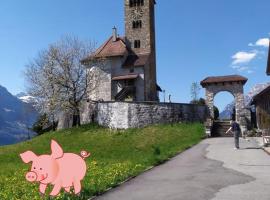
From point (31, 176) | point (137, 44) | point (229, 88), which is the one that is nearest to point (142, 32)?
point (137, 44)

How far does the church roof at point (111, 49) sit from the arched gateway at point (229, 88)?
17131 mm

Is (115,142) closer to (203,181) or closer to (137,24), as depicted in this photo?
(203,181)

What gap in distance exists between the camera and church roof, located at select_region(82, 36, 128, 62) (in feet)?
201

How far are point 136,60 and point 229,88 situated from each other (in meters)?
17.7

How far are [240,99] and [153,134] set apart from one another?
1361cm

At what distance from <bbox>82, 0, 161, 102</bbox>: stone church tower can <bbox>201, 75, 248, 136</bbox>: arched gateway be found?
13366 millimetres

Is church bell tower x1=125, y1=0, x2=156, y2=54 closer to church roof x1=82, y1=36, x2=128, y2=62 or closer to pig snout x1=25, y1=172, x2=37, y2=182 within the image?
church roof x1=82, y1=36, x2=128, y2=62

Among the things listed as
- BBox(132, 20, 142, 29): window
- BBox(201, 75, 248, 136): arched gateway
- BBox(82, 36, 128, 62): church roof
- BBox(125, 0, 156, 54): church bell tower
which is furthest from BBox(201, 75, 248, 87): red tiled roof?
BBox(132, 20, 142, 29): window

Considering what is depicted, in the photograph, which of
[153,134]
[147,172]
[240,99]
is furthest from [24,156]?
[240,99]

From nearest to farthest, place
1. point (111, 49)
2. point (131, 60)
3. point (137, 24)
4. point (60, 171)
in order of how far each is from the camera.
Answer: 1. point (60, 171)
2. point (131, 60)
3. point (111, 49)
4. point (137, 24)

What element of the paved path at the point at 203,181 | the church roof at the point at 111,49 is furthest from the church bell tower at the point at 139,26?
the paved path at the point at 203,181

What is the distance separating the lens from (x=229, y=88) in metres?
48.2

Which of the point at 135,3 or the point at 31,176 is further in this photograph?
the point at 135,3

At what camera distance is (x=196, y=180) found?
13641 millimetres
